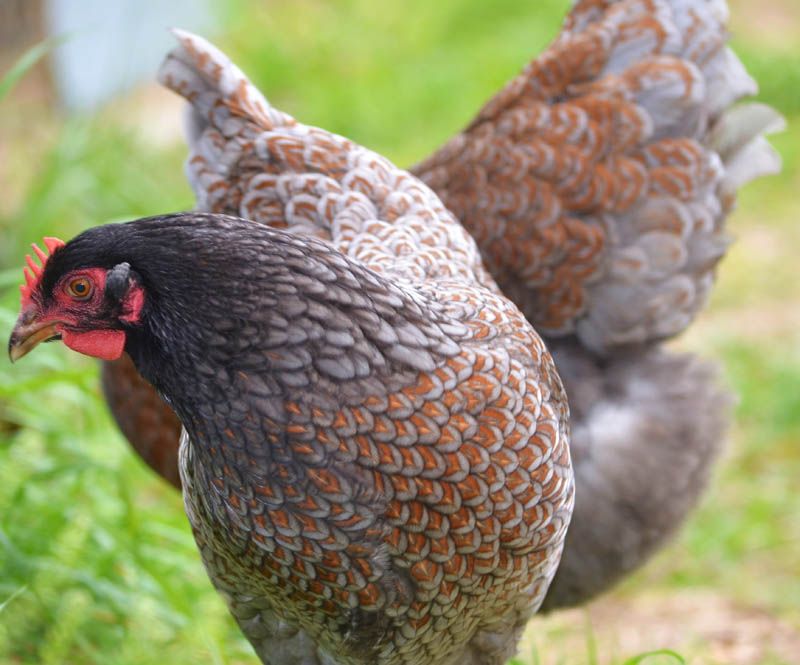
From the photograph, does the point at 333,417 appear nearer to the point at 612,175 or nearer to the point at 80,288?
the point at 80,288

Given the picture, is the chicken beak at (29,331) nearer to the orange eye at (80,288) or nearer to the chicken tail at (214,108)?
the orange eye at (80,288)

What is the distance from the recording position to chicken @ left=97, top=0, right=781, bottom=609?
11.0 ft

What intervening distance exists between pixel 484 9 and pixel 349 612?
7079 millimetres

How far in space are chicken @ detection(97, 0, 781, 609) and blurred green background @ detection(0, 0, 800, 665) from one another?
14.4 inches

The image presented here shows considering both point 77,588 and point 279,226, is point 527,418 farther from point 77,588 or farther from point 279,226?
point 77,588

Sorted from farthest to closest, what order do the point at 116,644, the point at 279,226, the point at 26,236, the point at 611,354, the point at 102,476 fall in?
the point at 26,236, the point at 102,476, the point at 611,354, the point at 116,644, the point at 279,226

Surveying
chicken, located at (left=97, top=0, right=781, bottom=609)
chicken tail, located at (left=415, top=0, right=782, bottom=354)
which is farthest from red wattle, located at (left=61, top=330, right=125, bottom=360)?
chicken tail, located at (left=415, top=0, right=782, bottom=354)

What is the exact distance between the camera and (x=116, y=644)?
3316mm

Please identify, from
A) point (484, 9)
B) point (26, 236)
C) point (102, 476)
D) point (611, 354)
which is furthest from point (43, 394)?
point (484, 9)

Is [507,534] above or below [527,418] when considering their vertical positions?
below

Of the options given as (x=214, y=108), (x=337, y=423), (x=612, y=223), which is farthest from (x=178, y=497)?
(x=337, y=423)

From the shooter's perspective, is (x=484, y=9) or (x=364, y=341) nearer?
(x=364, y=341)

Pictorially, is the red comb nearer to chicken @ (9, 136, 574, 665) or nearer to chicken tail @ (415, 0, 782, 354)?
chicken @ (9, 136, 574, 665)

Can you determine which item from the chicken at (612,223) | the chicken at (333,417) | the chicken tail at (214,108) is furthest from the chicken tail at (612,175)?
the chicken at (333,417)
